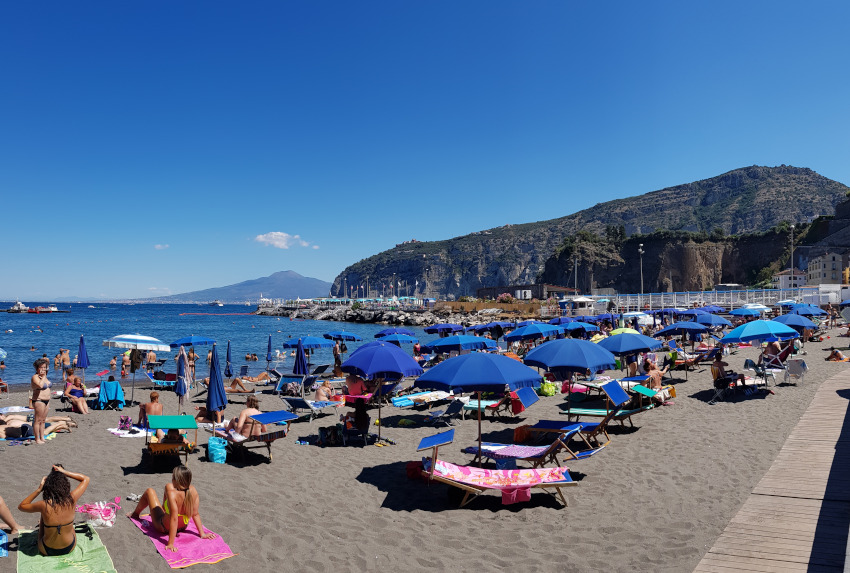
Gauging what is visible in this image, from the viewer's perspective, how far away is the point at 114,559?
4.64 m

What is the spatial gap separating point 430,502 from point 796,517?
4.00 m

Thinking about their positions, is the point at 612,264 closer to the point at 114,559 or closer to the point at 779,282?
the point at 779,282

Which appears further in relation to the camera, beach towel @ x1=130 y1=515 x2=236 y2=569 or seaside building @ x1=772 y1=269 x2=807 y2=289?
seaside building @ x1=772 y1=269 x2=807 y2=289

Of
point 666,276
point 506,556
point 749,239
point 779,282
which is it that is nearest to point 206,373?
point 506,556

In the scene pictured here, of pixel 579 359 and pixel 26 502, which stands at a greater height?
pixel 579 359

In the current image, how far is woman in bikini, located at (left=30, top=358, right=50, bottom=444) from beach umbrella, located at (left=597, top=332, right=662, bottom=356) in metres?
11.2

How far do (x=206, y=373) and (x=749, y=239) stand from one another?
97.5 m

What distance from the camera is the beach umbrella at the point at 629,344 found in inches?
452

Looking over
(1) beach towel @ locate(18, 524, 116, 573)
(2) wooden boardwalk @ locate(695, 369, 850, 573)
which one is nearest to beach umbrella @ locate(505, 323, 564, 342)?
(2) wooden boardwalk @ locate(695, 369, 850, 573)

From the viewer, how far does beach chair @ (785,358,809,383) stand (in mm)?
12703

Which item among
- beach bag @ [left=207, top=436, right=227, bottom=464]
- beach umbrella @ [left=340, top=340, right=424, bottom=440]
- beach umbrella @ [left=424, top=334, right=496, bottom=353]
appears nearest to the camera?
beach bag @ [left=207, top=436, right=227, bottom=464]

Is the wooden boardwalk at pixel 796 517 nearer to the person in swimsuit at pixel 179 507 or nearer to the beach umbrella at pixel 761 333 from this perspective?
the beach umbrella at pixel 761 333

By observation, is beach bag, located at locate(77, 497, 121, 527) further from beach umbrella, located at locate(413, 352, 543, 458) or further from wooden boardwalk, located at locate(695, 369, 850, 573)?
wooden boardwalk, located at locate(695, 369, 850, 573)

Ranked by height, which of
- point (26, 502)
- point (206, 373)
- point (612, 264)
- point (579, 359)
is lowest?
point (206, 373)
